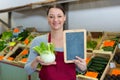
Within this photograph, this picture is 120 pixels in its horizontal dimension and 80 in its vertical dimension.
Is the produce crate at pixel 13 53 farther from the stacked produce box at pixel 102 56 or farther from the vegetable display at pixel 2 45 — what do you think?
the stacked produce box at pixel 102 56

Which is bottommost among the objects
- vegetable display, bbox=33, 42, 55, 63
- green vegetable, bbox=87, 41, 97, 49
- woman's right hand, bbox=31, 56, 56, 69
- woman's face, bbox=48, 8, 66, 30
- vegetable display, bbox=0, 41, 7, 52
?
vegetable display, bbox=0, 41, 7, 52

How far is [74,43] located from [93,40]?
1828 mm

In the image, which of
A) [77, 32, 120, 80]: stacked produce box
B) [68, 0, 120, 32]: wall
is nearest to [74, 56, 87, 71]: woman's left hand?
[77, 32, 120, 80]: stacked produce box

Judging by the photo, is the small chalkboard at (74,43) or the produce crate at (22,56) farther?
the produce crate at (22,56)

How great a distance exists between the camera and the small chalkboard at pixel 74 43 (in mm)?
1573

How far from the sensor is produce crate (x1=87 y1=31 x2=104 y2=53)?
3.18 metres

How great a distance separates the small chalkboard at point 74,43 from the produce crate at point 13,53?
2.46 m

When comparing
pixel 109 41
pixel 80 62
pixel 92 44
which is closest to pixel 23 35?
pixel 92 44

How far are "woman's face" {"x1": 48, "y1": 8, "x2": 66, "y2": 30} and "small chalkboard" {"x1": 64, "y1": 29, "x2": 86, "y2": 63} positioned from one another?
9cm

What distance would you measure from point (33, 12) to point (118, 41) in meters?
2.70

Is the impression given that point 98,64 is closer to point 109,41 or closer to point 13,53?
point 109,41

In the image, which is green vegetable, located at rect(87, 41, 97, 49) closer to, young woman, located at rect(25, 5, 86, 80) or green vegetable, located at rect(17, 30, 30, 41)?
young woman, located at rect(25, 5, 86, 80)

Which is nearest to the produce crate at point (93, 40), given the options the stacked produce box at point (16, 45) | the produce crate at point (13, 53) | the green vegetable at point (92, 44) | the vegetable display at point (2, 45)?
the green vegetable at point (92, 44)

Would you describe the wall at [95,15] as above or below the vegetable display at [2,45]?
above
